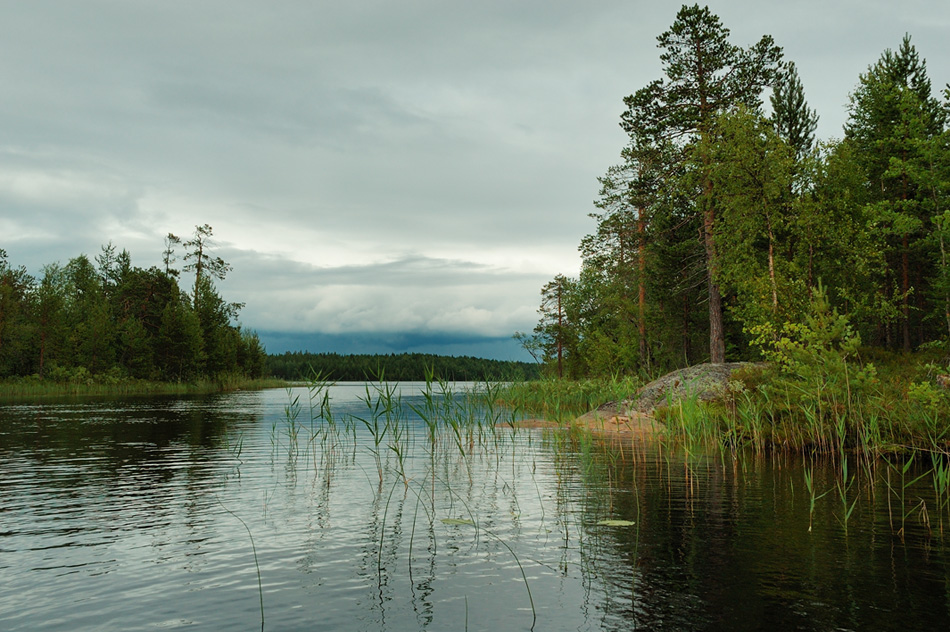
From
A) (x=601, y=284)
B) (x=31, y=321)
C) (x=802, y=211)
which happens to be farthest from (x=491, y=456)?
(x=31, y=321)

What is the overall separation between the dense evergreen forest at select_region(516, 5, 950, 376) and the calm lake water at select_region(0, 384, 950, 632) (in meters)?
7.60

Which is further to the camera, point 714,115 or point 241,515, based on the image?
point 714,115

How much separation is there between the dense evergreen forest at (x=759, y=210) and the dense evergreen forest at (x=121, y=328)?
1777 inches

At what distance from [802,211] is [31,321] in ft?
205

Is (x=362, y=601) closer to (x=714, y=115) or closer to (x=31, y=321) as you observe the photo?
(x=714, y=115)

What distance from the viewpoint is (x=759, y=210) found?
88.2ft

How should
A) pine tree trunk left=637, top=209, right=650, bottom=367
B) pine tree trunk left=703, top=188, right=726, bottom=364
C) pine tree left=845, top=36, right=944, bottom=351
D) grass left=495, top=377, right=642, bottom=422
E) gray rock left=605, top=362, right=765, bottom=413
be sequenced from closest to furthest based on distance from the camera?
gray rock left=605, top=362, right=765, bottom=413
grass left=495, top=377, right=642, bottom=422
pine tree trunk left=703, top=188, right=726, bottom=364
pine tree left=845, top=36, right=944, bottom=351
pine tree trunk left=637, top=209, right=650, bottom=367

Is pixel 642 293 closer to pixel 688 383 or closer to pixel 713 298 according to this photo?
pixel 713 298

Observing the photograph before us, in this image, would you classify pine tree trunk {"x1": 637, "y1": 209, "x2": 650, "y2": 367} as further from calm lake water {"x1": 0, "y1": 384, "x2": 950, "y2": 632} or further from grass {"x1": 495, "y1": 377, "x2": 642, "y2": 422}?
calm lake water {"x1": 0, "y1": 384, "x2": 950, "y2": 632}

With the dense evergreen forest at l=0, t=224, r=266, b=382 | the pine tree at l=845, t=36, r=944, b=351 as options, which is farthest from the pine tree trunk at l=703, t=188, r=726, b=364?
the dense evergreen forest at l=0, t=224, r=266, b=382

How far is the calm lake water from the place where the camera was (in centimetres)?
532

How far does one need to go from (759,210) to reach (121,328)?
61.5 metres

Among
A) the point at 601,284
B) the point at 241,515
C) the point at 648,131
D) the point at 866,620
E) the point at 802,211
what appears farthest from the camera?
the point at 601,284

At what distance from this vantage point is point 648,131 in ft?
106
